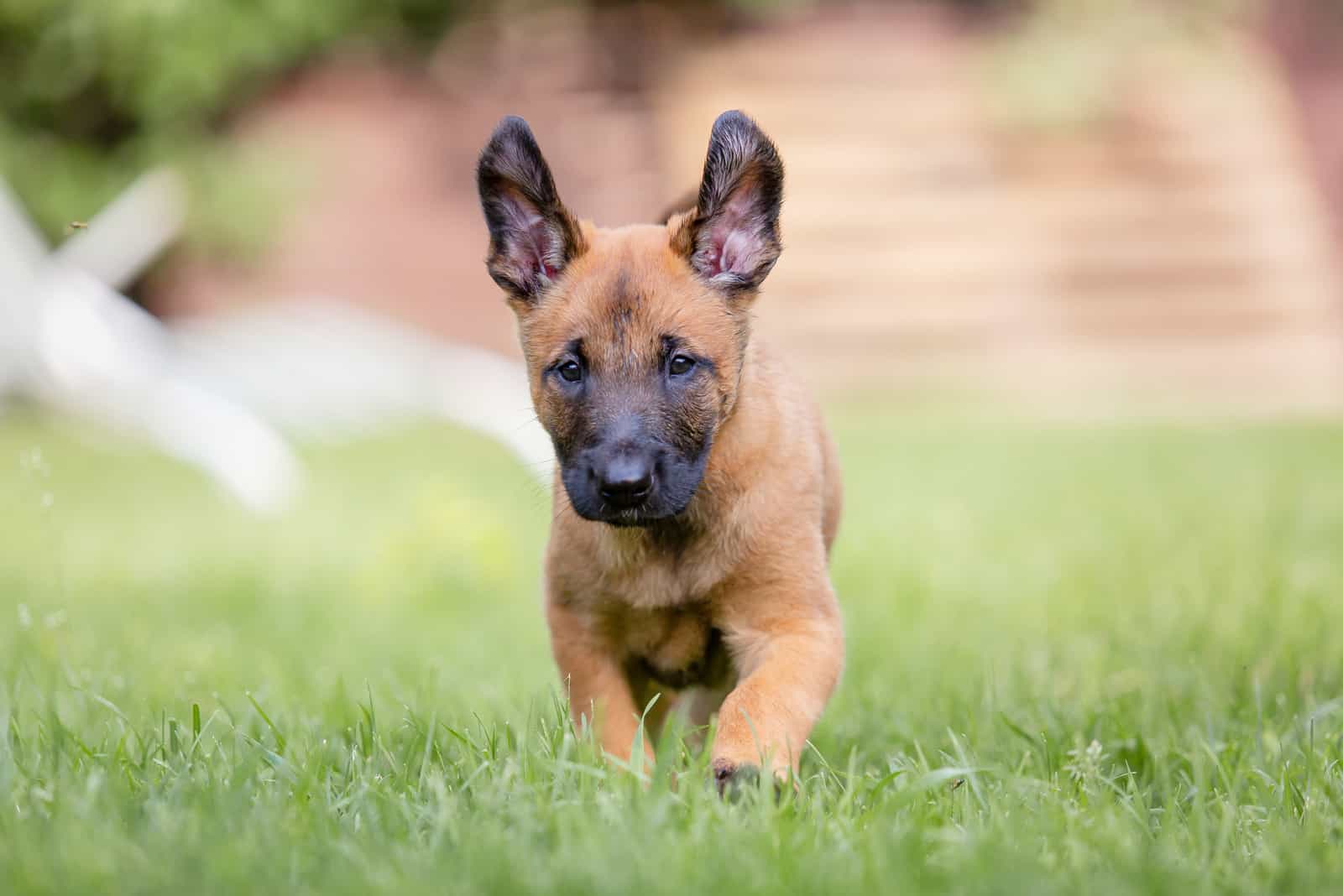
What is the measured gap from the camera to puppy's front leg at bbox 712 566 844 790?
2740mm

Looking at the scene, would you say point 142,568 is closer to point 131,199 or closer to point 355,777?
point 355,777

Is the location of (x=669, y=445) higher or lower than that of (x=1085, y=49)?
lower

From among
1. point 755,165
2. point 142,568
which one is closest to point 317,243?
point 142,568

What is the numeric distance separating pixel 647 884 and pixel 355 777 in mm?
904

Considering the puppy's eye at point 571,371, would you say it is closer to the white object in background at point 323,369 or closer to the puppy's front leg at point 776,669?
the puppy's front leg at point 776,669

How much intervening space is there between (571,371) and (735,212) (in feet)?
1.96

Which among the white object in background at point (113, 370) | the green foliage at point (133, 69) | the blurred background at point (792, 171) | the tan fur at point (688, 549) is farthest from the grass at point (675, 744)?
the green foliage at point (133, 69)

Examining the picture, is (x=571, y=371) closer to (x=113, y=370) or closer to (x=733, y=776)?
(x=733, y=776)

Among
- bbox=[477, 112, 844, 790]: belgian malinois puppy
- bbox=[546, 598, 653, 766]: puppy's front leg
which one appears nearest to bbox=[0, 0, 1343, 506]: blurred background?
bbox=[477, 112, 844, 790]: belgian malinois puppy

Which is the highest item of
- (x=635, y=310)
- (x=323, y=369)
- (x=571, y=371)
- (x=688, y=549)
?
(x=635, y=310)

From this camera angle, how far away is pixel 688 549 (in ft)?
10.6

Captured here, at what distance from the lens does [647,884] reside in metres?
2.03

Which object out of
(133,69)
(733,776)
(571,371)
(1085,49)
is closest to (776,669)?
(733,776)

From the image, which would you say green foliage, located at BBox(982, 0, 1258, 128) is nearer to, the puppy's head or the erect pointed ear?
the puppy's head
